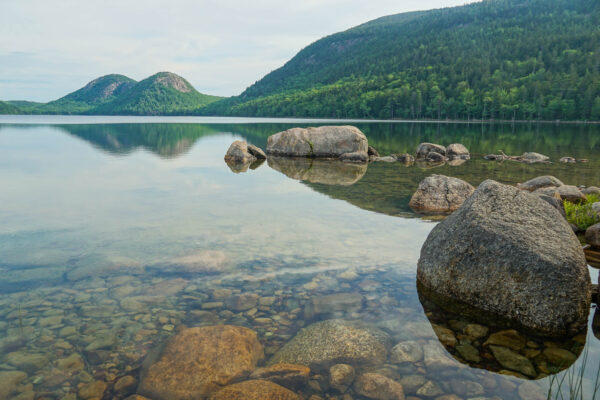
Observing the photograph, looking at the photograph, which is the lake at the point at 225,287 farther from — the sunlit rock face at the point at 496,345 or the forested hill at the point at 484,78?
the forested hill at the point at 484,78

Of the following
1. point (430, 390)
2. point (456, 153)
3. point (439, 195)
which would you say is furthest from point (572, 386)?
point (456, 153)

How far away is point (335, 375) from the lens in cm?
479

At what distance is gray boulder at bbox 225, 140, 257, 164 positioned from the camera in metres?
27.8

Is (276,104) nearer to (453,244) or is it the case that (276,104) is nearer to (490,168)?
(490,168)

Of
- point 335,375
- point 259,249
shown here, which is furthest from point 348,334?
point 259,249

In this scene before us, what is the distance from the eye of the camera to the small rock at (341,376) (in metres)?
4.60

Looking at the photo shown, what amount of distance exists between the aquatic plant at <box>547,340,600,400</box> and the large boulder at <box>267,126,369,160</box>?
25.5 metres

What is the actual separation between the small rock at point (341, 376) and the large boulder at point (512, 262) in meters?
2.84

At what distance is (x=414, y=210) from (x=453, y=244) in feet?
21.5

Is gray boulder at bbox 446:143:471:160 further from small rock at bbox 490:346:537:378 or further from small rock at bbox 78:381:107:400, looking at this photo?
small rock at bbox 78:381:107:400

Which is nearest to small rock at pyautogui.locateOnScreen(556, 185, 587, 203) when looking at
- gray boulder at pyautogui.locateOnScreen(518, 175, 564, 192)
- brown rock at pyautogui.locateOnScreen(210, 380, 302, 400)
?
gray boulder at pyautogui.locateOnScreen(518, 175, 564, 192)

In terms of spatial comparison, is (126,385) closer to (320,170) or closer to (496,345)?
(496,345)

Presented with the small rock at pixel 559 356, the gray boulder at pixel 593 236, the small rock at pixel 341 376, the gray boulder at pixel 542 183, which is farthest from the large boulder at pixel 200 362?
the gray boulder at pixel 542 183

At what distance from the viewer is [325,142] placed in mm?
30406
